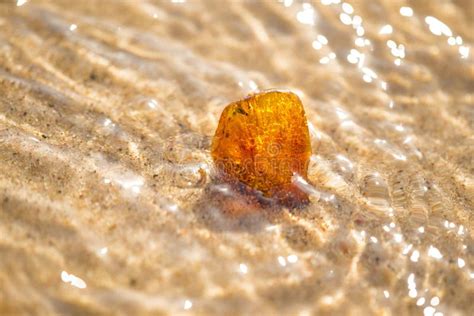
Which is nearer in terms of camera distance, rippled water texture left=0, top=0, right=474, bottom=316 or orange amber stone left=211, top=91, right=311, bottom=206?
rippled water texture left=0, top=0, right=474, bottom=316

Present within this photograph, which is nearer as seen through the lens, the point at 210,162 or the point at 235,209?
the point at 235,209

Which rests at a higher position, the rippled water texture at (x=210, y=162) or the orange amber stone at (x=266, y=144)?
the orange amber stone at (x=266, y=144)

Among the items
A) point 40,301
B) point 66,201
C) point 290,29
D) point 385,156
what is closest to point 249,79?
point 290,29

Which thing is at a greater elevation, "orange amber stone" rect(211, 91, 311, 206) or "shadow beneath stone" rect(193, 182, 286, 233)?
"orange amber stone" rect(211, 91, 311, 206)

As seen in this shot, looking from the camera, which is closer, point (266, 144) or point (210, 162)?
point (266, 144)

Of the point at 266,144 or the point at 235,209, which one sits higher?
the point at 266,144
